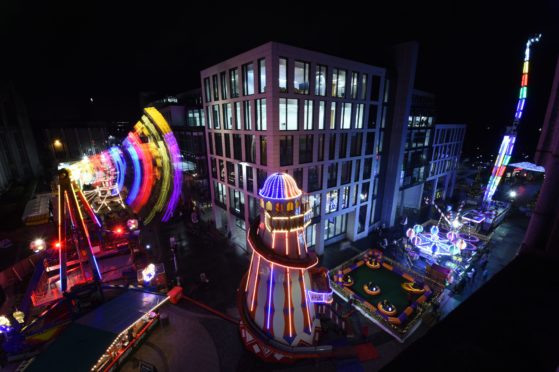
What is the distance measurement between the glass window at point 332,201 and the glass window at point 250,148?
823 cm

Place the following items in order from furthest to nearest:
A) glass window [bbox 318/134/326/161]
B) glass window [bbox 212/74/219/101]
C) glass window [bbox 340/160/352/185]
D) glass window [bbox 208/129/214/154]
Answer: glass window [bbox 208/129/214/154]
glass window [bbox 212/74/219/101]
glass window [bbox 340/160/352/185]
glass window [bbox 318/134/326/161]

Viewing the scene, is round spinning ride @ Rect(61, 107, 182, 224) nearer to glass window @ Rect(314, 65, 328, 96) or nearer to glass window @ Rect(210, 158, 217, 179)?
glass window @ Rect(210, 158, 217, 179)

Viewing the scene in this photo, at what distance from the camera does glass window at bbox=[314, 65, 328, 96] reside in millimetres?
18938

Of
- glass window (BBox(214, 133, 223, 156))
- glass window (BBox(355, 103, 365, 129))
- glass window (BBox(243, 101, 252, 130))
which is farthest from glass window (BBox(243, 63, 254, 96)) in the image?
glass window (BBox(355, 103, 365, 129))

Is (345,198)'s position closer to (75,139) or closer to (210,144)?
(210,144)

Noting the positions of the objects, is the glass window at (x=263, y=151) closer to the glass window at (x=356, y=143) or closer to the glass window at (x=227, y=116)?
the glass window at (x=227, y=116)

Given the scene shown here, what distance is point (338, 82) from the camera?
20.5 metres

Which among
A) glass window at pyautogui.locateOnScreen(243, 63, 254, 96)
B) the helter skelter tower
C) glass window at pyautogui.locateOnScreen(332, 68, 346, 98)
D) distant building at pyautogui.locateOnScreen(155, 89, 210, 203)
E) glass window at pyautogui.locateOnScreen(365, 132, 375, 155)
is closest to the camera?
the helter skelter tower

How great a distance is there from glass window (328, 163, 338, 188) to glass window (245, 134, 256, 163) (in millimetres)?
7274

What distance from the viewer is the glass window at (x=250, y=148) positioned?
20.3 meters

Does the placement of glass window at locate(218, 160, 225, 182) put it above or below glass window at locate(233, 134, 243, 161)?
below

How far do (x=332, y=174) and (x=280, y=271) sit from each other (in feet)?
43.9

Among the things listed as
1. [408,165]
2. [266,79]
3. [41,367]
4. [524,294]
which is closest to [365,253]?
[408,165]

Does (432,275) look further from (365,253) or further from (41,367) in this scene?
(41,367)
